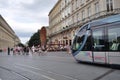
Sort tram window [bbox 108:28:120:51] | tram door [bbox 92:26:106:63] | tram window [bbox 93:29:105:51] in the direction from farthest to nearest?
tram window [bbox 93:29:105:51]
tram door [bbox 92:26:106:63]
tram window [bbox 108:28:120:51]

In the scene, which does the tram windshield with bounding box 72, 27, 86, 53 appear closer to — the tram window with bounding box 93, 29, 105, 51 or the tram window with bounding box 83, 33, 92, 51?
the tram window with bounding box 83, 33, 92, 51

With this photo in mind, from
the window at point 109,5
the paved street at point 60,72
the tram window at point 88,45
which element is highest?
the window at point 109,5

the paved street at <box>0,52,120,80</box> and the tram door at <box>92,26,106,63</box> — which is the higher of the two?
the tram door at <box>92,26,106,63</box>

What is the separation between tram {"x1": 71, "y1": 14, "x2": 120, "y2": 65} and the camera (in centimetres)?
1311

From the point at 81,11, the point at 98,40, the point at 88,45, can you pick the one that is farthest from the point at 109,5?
the point at 98,40

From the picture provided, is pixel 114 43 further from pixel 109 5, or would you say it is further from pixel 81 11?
pixel 81 11

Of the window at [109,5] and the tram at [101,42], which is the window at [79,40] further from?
the window at [109,5]

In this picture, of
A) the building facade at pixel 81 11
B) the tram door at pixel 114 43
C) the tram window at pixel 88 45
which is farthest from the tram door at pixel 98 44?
the building facade at pixel 81 11

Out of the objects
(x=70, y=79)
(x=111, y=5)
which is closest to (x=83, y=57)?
(x=70, y=79)

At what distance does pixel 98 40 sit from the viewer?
14531mm

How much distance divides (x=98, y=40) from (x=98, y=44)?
10.4 inches

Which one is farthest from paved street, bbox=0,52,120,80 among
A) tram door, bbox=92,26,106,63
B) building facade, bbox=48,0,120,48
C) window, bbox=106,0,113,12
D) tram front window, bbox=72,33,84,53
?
window, bbox=106,0,113,12

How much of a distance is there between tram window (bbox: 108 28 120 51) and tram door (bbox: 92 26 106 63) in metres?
0.55

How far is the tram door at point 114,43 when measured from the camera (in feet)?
42.1
